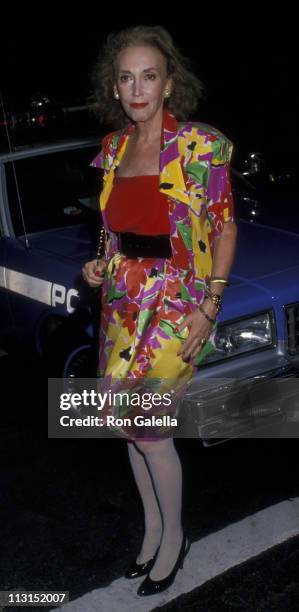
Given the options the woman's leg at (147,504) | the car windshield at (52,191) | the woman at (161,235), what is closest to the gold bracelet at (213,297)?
the woman at (161,235)

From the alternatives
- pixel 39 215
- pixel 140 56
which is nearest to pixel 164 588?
pixel 140 56

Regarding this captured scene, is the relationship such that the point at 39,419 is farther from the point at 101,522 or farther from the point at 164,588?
the point at 164,588

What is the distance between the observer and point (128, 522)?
370 centimetres

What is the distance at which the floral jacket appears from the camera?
9.36 ft

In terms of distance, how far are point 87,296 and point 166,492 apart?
147 cm

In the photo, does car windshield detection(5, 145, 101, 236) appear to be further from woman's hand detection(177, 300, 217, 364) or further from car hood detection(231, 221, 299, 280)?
woman's hand detection(177, 300, 217, 364)

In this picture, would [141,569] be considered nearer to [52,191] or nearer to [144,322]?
[144,322]

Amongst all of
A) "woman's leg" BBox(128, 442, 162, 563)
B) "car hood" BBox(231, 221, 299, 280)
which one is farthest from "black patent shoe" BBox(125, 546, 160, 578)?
"car hood" BBox(231, 221, 299, 280)

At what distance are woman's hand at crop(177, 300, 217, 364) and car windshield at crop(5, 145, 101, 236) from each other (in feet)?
7.46

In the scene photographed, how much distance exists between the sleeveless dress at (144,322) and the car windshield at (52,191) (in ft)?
6.80

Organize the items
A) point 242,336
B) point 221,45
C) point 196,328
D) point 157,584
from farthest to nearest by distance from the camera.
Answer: point 221,45
point 242,336
point 157,584
point 196,328

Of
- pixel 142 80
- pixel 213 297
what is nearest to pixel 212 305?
pixel 213 297

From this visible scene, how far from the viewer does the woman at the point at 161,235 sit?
2871 millimetres

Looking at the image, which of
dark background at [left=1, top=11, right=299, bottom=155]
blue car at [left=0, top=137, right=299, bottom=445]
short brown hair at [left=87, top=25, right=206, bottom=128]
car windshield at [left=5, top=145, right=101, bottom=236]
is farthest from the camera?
dark background at [left=1, top=11, right=299, bottom=155]
